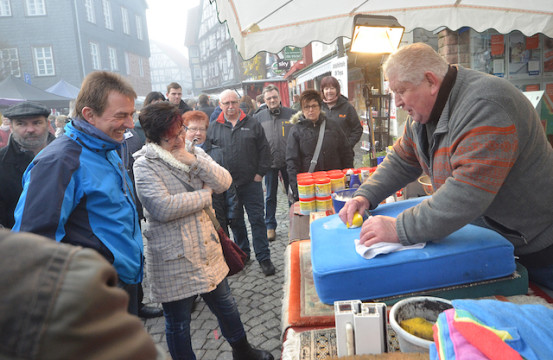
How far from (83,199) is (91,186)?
76mm

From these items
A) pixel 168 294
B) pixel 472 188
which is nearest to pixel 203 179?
pixel 168 294

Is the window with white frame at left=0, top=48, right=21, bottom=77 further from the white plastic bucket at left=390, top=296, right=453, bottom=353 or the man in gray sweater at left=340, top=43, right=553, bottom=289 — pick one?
the white plastic bucket at left=390, top=296, right=453, bottom=353

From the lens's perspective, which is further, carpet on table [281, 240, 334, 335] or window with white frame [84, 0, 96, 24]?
window with white frame [84, 0, 96, 24]

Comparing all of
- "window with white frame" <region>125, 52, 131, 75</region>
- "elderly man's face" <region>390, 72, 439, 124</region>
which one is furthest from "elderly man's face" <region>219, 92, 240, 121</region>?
"window with white frame" <region>125, 52, 131, 75</region>

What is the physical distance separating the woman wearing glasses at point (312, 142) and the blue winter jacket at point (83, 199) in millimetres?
2610

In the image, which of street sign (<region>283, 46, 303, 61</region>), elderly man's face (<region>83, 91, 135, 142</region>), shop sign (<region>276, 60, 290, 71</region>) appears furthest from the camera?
shop sign (<region>276, 60, 290, 71</region>)

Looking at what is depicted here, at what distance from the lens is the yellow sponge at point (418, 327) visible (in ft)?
3.35

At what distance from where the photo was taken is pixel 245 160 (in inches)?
173

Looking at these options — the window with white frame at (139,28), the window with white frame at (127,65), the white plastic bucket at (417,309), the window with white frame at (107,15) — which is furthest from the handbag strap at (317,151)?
the window with white frame at (139,28)

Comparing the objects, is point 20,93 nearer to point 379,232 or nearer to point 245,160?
point 245,160

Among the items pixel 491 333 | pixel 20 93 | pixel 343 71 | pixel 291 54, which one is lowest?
pixel 491 333

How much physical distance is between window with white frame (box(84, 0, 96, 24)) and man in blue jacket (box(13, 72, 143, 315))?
32.3 metres

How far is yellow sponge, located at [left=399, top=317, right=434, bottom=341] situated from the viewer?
3.35ft

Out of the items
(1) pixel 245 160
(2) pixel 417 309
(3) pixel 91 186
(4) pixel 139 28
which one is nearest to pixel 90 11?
(4) pixel 139 28
